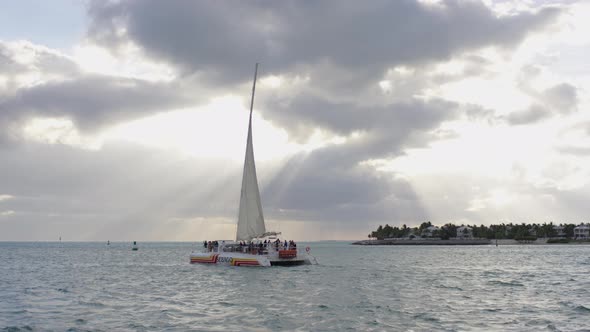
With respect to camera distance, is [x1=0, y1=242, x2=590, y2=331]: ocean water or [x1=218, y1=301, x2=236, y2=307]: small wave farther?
[x1=218, y1=301, x2=236, y2=307]: small wave

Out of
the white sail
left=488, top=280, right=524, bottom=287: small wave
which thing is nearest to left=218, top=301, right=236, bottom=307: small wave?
left=488, top=280, right=524, bottom=287: small wave

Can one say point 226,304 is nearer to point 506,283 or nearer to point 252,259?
point 252,259

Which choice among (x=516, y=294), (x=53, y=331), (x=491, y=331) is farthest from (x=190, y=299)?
(x=516, y=294)

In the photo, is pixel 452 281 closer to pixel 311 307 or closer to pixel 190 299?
pixel 311 307

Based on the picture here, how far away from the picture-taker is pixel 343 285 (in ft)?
146

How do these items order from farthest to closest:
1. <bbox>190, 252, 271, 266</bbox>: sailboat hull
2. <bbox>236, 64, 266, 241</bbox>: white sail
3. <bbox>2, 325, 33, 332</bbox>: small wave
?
<bbox>236, 64, 266, 241</bbox>: white sail, <bbox>190, 252, 271, 266</bbox>: sailboat hull, <bbox>2, 325, 33, 332</bbox>: small wave

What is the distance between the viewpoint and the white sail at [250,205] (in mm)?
63125

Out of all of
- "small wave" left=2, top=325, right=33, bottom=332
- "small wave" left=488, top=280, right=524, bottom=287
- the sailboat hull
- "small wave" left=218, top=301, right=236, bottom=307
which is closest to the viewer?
"small wave" left=2, top=325, right=33, bottom=332

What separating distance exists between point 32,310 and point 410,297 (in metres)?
24.0

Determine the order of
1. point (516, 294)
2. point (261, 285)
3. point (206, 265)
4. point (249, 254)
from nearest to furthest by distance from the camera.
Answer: point (516, 294), point (261, 285), point (249, 254), point (206, 265)

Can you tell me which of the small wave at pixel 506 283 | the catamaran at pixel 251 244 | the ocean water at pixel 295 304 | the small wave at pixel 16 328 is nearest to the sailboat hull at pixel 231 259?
the catamaran at pixel 251 244

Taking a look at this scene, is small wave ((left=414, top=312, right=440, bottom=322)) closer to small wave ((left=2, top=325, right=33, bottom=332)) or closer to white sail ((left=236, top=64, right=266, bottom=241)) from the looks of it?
small wave ((left=2, top=325, right=33, bottom=332))

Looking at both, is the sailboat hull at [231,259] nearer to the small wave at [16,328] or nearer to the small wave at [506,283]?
the small wave at [506,283]

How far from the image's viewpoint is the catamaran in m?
59.8
